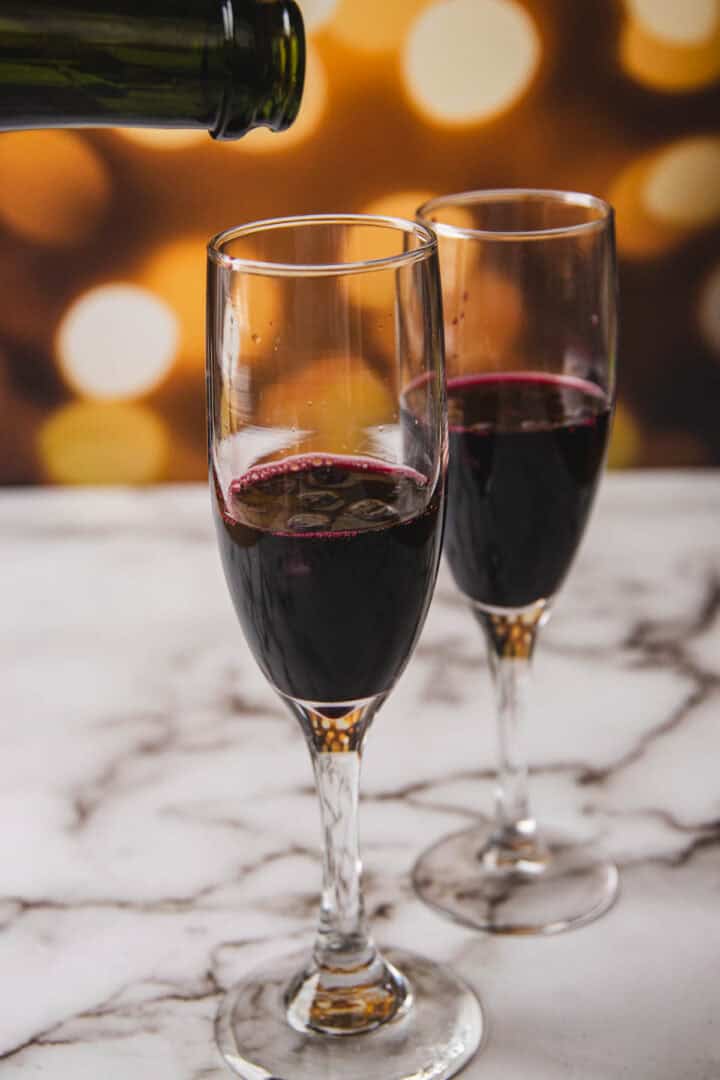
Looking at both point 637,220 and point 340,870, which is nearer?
point 340,870

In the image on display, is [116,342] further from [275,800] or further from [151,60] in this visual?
[151,60]

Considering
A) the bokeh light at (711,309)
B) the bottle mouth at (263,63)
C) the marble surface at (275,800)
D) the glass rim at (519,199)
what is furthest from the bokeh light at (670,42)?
the bottle mouth at (263,63)

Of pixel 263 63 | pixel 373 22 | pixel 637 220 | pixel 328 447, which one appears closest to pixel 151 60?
pixel 263 63

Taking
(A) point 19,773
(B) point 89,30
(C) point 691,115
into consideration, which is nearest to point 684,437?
(C) point 691,115

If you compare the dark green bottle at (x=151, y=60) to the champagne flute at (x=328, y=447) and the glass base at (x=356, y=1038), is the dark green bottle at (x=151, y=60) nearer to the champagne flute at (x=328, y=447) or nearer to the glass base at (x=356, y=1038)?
the champagne flute at (x=328, y=447)

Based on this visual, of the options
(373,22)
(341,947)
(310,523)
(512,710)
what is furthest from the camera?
(373,22)

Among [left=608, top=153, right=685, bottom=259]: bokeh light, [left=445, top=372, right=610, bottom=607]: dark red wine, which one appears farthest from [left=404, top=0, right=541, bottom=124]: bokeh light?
[left=445, top=372, right=610, bottom=607]: dark red wine

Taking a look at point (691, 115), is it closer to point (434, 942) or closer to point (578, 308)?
point (578, 308)
